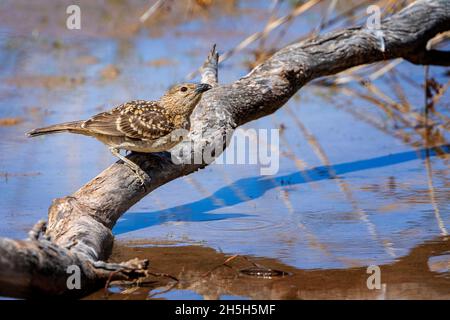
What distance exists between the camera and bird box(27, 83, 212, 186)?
22.0 feet

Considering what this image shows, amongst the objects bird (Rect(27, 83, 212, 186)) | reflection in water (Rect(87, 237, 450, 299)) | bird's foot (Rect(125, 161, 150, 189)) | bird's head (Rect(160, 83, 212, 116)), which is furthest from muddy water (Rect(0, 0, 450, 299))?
bird's head (Rect(160, 83, 212, 116))

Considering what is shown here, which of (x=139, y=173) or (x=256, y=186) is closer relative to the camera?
(x=139, y=173)

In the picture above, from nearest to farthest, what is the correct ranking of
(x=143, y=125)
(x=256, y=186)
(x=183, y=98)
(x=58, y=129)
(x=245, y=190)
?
(x=143, y=125) → (x=58, y=129) → (x=183, y=98) → (x=245, y=190) → (x=256, y=186)

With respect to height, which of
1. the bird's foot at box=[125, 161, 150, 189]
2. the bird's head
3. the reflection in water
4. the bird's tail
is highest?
the bird's head

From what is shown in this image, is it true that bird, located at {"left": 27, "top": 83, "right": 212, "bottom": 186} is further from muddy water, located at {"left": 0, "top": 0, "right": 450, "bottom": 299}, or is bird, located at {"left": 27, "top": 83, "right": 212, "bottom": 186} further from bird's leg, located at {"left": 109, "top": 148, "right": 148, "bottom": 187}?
muddy water, located at {"left": 0, "top": 0, "right": 450, "bottom": 299}

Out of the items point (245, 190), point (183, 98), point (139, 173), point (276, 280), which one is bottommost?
point (276, 280)

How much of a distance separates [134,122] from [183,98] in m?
0.50

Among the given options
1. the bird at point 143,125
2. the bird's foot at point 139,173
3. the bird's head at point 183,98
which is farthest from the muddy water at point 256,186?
the bird's head at point 183,98

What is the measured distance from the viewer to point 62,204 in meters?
6.24

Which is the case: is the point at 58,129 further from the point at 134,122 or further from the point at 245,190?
the point at 245,190

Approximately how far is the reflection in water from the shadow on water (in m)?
0.78

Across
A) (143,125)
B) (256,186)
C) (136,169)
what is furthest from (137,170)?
(256,186)

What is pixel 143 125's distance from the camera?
263 inches

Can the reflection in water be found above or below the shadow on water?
below
